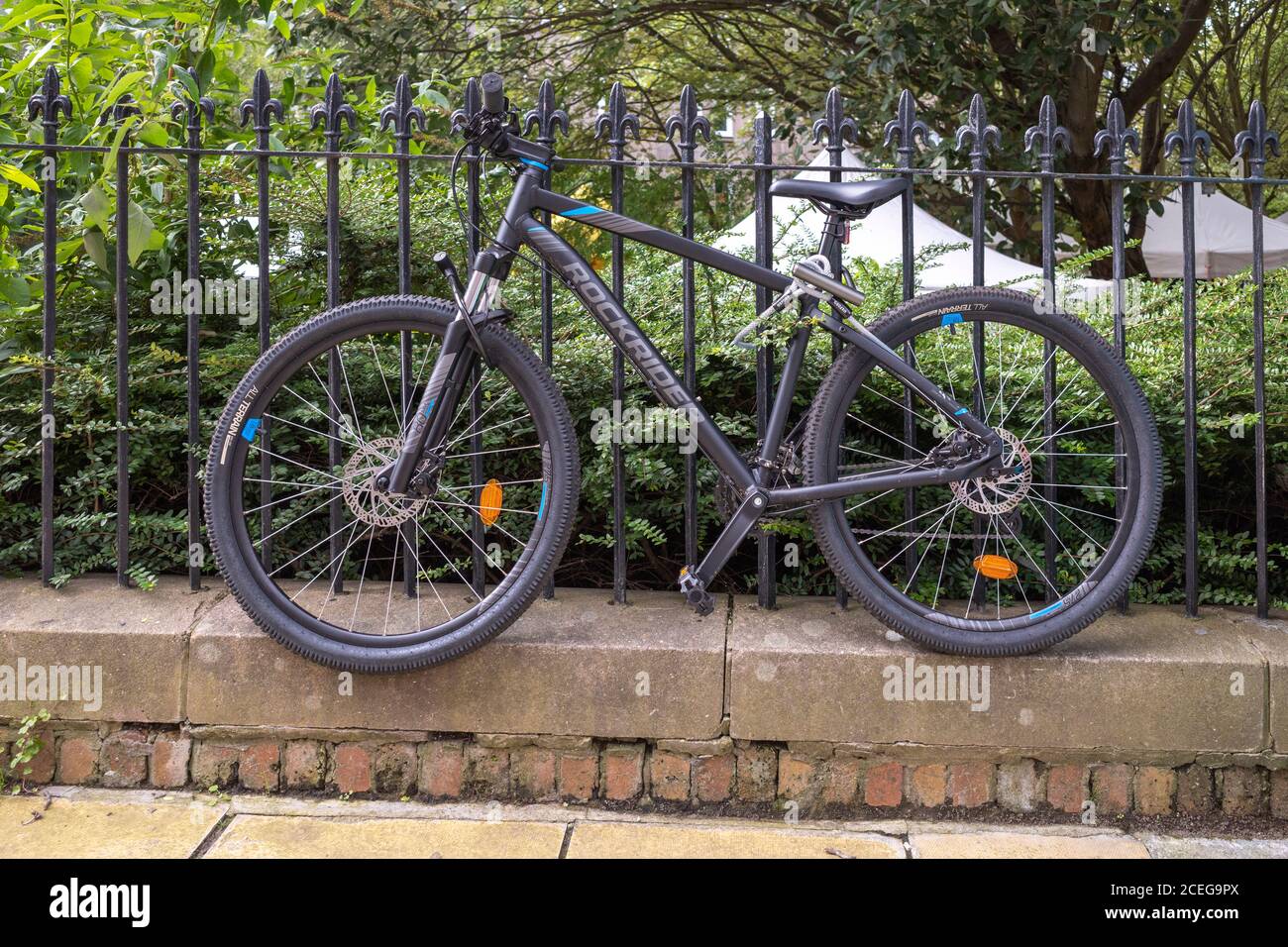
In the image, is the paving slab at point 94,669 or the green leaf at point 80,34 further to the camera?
the green leaf at point 80,34

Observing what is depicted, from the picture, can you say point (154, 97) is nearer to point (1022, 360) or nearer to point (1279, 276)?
point (1022, 360)

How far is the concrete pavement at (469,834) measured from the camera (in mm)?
2787

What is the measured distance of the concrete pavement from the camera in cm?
279

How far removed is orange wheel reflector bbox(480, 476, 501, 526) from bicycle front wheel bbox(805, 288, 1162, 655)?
2.75 ft

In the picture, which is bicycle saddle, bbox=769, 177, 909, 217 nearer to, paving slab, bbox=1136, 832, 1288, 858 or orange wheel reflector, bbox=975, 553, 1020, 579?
orange wheel reflector, bbox=975, 553, 1020, 579

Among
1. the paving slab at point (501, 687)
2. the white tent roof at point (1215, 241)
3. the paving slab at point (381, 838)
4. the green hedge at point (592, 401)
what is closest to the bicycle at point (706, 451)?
the paving slab at point (501, 687)

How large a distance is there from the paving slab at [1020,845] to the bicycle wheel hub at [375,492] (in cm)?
156

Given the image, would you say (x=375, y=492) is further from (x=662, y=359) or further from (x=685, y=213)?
(x=685, y=213)

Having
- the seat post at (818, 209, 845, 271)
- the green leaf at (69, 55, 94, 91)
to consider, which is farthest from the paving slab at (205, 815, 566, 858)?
Answer: the green leaf at (69, 55, 94, 91)

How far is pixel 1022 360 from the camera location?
3408 mm

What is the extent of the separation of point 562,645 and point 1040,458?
1518 mm

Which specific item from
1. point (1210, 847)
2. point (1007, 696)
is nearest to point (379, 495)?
point (1007, 696)

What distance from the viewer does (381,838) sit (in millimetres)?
2852

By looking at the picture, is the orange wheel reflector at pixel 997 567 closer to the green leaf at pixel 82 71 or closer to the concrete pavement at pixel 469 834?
the concrete pavement at pixel 469 834
